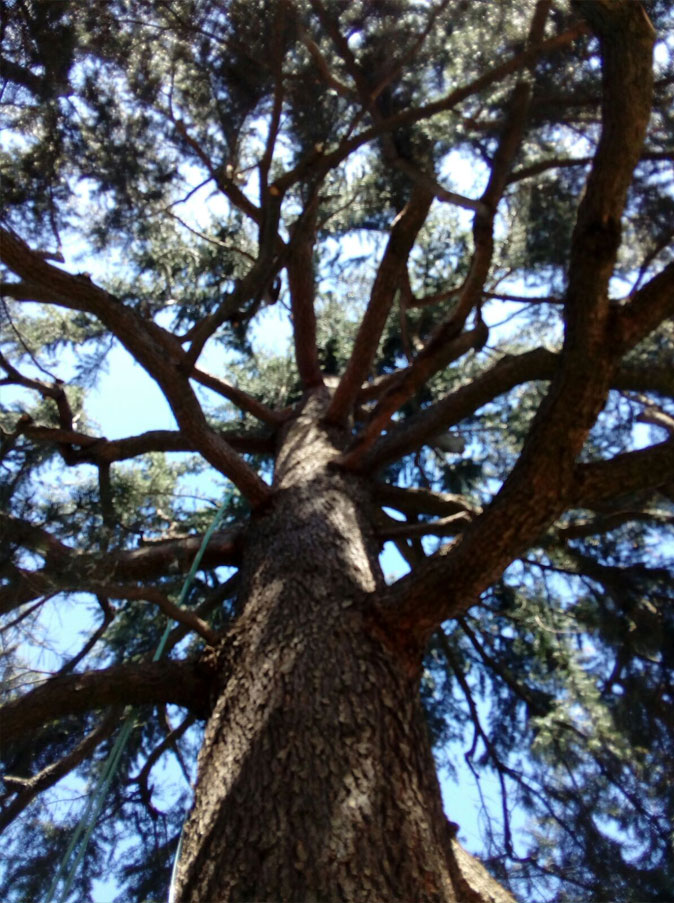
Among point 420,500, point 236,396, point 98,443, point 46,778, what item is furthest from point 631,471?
point 236,396

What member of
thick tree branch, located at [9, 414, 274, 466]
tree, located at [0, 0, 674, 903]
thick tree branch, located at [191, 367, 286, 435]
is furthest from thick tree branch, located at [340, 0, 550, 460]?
thick tree branch, located at [191, 367, 286, 435]

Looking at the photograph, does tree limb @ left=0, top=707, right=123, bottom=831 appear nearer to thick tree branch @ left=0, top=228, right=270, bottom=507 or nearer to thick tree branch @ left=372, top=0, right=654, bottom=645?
thick tree branch @ left=0, top=228, right=270, bottom=507

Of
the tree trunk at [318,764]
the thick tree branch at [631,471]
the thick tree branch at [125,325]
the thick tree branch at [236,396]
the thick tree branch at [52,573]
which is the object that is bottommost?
the tree trunk at [318,764]

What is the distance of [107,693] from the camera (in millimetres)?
2449

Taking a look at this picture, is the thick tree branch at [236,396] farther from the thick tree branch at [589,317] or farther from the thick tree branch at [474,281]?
the thick tree branch at [589,317]

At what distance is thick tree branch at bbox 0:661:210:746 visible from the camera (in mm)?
2379

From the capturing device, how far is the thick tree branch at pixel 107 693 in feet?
7.80

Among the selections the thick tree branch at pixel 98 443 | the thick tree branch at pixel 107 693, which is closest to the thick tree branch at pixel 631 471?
the thick tree branch at pixel 107 693

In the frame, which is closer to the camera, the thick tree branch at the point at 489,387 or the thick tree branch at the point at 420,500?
the thick tree branch at the point at 489,387

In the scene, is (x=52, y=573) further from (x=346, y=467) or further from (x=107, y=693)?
(x=346, y=467)

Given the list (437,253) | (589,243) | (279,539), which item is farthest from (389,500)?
(437,253)

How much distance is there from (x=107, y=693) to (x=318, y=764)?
0.92 meters

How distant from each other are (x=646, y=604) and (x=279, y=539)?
1.94m

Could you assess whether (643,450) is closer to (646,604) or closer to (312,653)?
(312,653)
